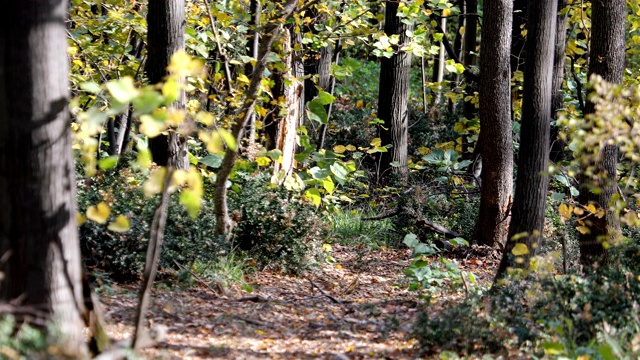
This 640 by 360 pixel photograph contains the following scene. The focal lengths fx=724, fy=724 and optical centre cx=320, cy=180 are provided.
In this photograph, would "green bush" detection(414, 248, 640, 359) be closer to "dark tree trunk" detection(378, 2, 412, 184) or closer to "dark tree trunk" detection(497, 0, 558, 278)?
"dark tree trunk" detection(497, 0, 558, 278)

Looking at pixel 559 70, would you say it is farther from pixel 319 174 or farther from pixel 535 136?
pixel 319 174

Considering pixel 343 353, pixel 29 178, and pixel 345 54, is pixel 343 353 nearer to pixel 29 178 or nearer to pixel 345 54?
pixel 29 178

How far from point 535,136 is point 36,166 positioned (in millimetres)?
5469

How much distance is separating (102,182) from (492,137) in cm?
538

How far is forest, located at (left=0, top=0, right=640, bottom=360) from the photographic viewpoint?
3863mm

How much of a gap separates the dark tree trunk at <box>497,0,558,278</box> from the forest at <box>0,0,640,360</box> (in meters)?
0.02

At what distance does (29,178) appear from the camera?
3.83m

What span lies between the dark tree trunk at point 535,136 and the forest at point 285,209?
0.07 ft

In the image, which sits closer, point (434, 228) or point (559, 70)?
point (434, 228)

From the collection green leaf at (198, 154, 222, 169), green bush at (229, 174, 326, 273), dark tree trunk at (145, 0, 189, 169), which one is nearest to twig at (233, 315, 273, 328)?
green bush at (229, 174, 326, 273)

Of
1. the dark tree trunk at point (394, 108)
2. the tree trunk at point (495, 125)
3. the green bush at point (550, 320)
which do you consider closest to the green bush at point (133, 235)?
the green bush at point (550, 320)

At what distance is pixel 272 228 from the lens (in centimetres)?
884

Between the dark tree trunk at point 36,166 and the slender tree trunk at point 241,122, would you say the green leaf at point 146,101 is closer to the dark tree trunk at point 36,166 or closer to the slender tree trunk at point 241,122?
the dark tree trunk at point 36,166

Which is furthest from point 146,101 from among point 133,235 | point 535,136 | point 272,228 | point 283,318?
point 272,228
